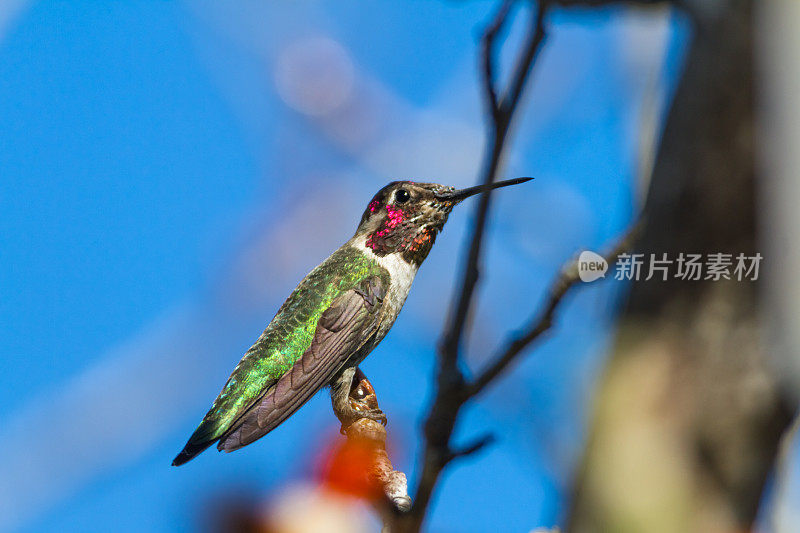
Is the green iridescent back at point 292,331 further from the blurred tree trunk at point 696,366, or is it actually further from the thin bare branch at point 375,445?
the blurred tree trunk at point 696,366

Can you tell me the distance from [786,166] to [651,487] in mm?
1487

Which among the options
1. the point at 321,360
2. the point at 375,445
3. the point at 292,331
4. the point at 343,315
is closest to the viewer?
the point at 375,445

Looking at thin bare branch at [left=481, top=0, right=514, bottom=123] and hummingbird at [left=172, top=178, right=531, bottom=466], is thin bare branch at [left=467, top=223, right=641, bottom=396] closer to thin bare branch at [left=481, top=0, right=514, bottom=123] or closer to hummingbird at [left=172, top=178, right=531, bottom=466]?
thin bare branch at [left=481, top=0, right=514, bottom=123]

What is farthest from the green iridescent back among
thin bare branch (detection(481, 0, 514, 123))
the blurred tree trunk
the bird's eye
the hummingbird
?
thin bare branch (detection(481, 0, 514, 123))

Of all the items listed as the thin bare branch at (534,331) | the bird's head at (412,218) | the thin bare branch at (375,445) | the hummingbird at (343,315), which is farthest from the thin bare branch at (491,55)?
the bird's head at (412,218)

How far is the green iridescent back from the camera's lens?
287 cm

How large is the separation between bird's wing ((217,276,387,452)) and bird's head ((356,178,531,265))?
0.18 meters

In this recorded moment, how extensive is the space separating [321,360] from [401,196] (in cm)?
77

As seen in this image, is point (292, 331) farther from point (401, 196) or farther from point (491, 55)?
point (491, 55)

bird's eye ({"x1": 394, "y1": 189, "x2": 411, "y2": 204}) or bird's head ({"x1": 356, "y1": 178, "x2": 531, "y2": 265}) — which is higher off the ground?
bird's eye ({"x1": 394, "y1": 189, "x2": 411, "y2": 204})

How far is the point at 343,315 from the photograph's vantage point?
282cm

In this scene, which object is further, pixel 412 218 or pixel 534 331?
pixel 412 218

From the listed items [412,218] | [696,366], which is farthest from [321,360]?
[696,366]

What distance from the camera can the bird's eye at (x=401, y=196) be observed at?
3080mm
